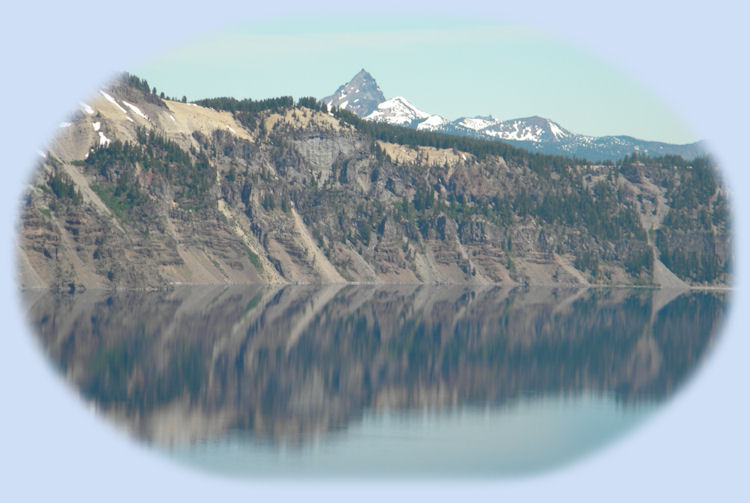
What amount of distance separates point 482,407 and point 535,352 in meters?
35.1

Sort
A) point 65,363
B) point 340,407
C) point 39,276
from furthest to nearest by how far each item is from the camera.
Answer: point 39,276 → point 65,363 → point 340,407

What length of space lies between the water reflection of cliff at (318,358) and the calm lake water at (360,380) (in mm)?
253

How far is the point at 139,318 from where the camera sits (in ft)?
412

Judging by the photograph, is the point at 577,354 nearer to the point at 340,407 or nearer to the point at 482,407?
the point at 482,407

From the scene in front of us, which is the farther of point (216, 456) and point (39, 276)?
point (39, 276)

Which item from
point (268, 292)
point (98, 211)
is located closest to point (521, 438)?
point (268, 292)

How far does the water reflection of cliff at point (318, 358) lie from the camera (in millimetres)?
75188

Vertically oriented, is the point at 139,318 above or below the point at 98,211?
below

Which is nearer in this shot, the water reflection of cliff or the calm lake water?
the calm lake water

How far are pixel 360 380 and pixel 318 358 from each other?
11.4 meters

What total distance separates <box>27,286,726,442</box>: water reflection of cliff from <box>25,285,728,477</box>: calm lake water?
253mm

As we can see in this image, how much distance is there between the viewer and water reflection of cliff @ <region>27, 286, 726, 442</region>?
75.2 metres

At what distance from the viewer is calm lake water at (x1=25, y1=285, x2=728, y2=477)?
64.1 metres

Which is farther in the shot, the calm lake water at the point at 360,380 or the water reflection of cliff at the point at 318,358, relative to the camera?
the water reflection of cliff at the point at 318,358
